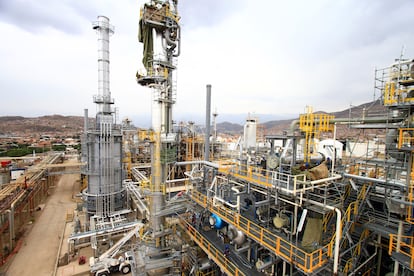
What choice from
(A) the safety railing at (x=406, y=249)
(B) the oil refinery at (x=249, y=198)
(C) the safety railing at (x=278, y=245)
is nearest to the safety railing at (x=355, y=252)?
(B) the oil refinery at (x=249, y=198)

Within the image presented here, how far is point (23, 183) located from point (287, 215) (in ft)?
86.6

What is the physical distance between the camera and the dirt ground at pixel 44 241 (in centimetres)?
1403

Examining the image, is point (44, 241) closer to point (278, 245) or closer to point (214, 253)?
point (214, 253)

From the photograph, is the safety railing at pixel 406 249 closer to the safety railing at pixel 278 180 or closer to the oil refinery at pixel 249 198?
the oil refinery at pixel 249 198

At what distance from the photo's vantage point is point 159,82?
43.4 ft

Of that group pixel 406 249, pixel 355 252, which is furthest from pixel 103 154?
pixel 406 249

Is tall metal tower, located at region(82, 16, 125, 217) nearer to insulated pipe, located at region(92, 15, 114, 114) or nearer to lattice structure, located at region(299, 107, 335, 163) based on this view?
insulated pipe, located at region(92, 15, 114, 114)

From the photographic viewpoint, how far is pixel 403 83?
731cm

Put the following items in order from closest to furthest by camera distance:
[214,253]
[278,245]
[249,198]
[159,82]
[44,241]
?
[278,245] < [214,253] < [249,198] < [159,82] < [44,241]

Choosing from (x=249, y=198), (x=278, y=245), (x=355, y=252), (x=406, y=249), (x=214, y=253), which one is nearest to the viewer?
(x=406, y=249)

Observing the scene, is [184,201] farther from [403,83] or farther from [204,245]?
[403,83]

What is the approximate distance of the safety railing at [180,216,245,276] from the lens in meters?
9.78

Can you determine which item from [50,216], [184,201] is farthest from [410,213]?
[50,216]

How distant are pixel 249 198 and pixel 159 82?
9155mm
